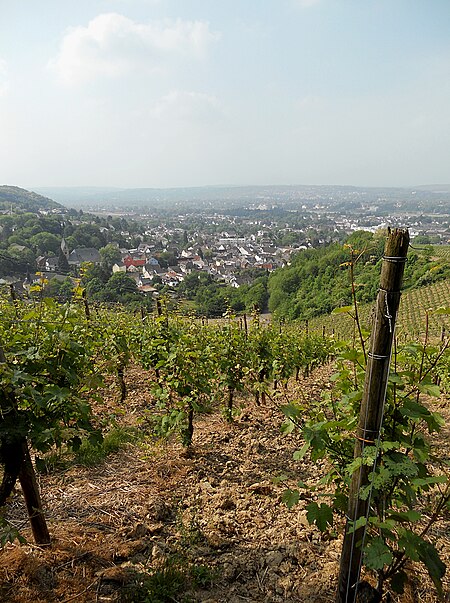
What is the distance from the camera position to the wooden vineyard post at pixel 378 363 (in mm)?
1959

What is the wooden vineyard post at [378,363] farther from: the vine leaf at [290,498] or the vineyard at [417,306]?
the vineyard at [417,306]

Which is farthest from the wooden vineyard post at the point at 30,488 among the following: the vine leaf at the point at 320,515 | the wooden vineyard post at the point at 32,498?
the vine leaf at the point at 320,515

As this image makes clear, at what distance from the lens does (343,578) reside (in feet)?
7.89

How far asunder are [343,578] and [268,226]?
194m

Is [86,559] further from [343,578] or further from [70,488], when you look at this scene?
[343,578]

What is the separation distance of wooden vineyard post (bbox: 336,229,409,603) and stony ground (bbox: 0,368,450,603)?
1.86 feet

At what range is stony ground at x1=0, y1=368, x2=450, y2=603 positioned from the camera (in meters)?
2.70

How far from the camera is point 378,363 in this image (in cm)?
208

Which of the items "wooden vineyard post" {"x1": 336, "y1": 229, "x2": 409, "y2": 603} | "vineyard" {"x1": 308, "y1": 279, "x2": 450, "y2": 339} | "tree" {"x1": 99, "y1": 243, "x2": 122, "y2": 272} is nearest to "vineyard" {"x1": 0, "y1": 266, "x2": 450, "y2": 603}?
"wooden vineyard post" {"x1": 336, "y1": 229, "x2": 409, "y2": 603}

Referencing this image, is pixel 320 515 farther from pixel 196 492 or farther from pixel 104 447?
pixel 104 447

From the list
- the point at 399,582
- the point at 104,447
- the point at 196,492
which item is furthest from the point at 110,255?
the point at 399,582

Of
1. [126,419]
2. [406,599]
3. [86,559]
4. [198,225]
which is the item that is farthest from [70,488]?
[198,225]

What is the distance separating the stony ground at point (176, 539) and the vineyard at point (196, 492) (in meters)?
0.01

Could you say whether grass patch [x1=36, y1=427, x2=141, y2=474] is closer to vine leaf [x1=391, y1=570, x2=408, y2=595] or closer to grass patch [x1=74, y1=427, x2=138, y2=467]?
grass patch [x1=74, y1=427, x2=138, y2=467]
